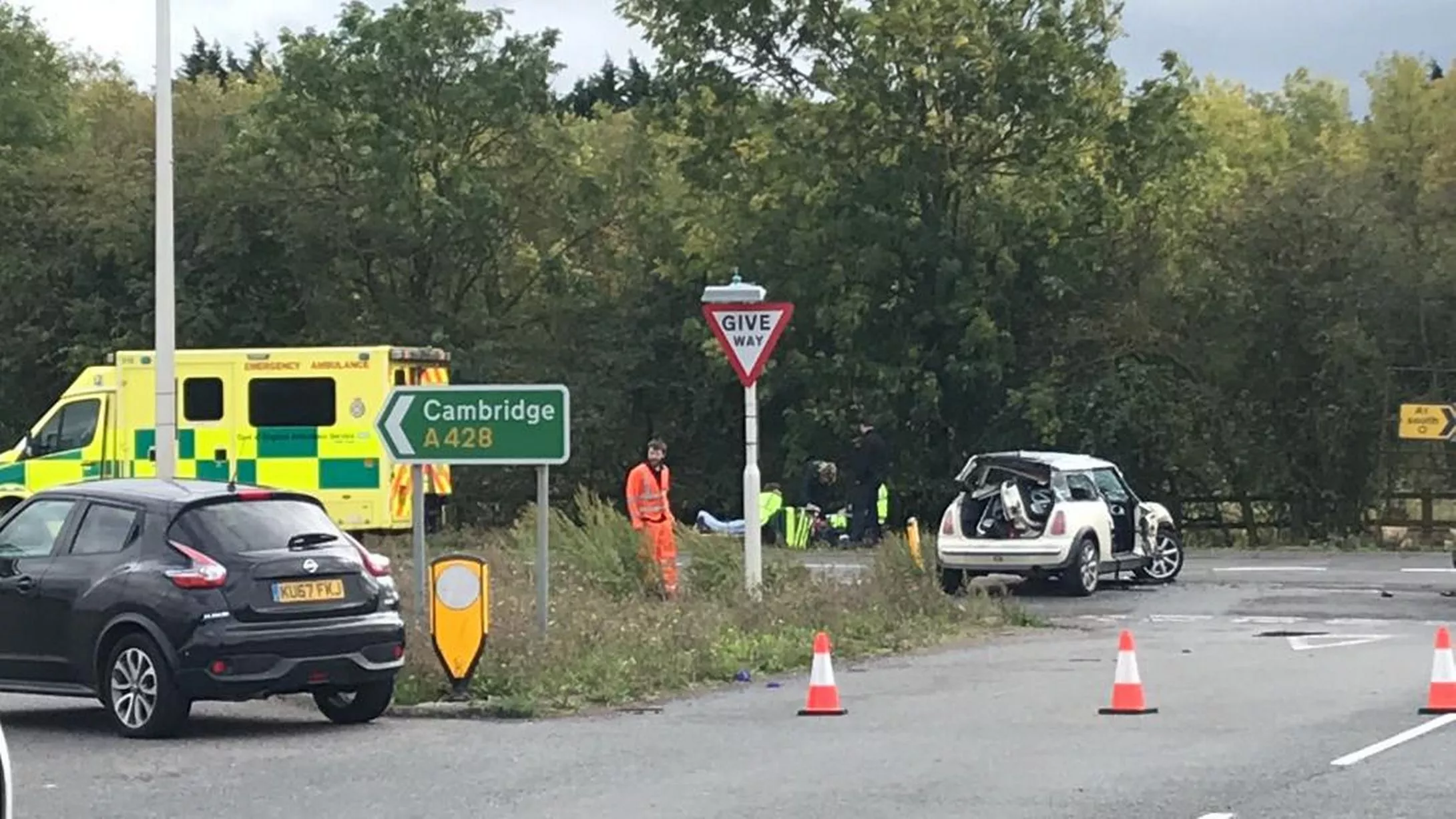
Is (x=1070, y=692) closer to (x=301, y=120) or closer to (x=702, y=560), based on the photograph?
(x=702, y=560)

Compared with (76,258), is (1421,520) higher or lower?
lower

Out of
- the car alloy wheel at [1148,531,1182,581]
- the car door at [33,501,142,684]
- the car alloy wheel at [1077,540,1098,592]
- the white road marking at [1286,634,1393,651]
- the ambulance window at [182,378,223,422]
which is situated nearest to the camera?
the car door at [33,501,142,684]

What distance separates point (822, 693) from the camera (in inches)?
577

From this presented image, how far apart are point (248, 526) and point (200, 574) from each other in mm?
609

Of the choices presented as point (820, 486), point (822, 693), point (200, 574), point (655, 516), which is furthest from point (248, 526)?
point (820, 486)

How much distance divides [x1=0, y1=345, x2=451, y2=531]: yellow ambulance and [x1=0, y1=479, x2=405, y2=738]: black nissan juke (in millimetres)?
14888

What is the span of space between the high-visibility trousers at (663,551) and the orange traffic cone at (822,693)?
616 cm

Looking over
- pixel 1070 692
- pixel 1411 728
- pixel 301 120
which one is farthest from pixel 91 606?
pixel 301 120

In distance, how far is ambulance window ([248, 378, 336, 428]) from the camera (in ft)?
97.6

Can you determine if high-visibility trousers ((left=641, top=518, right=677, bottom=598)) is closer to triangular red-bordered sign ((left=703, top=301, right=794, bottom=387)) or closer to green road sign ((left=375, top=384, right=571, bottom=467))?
triangular red-bordered sign ((left=703, top=301, right=794, bottom=387))

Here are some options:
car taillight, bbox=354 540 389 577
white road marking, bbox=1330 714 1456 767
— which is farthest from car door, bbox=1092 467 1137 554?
car taillight, bbox=354 540 389 577

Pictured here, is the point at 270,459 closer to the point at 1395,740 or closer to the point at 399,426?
the point at 399,426

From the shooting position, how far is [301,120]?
39.2 m

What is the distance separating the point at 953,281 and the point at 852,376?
2.26m
